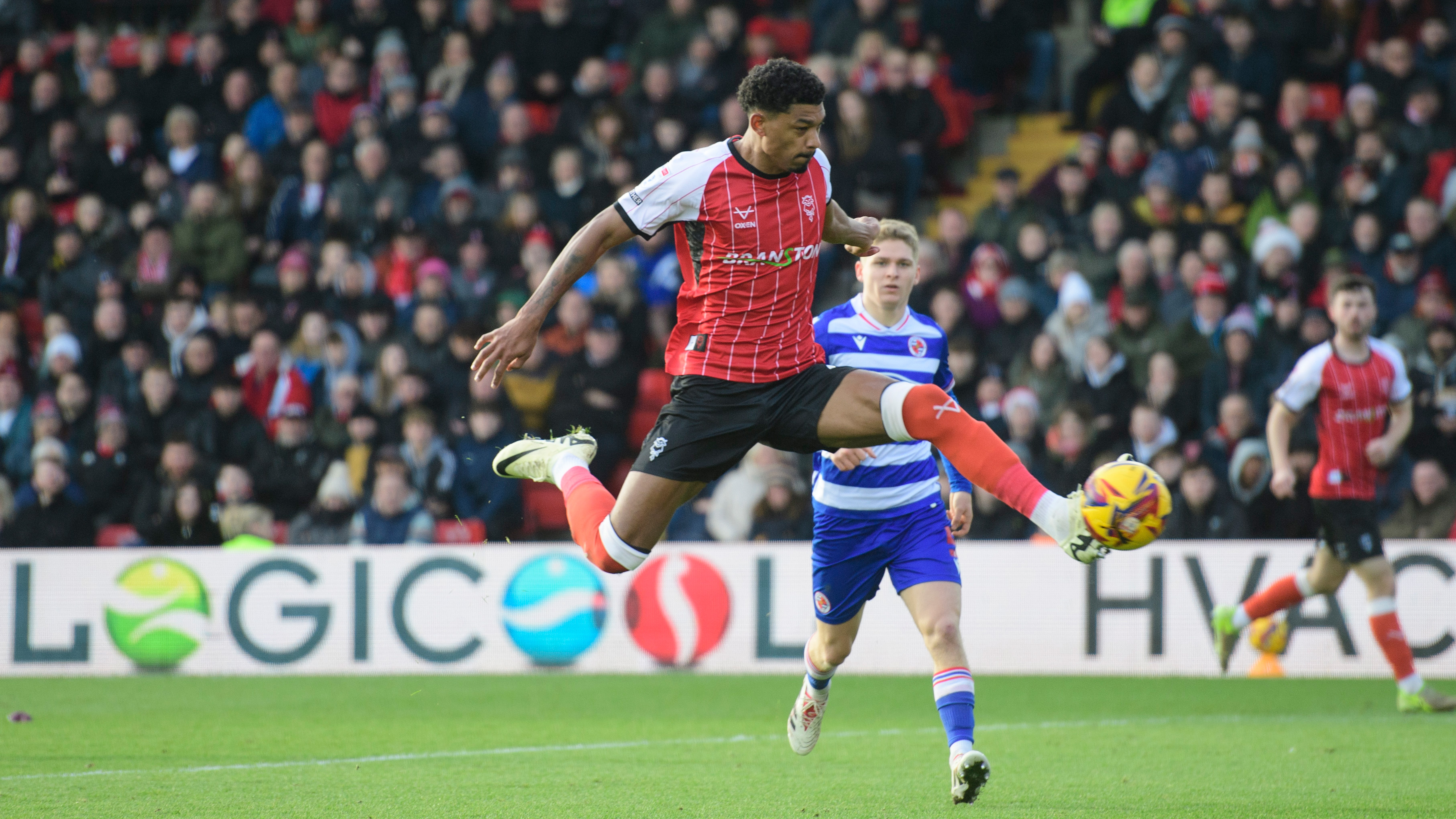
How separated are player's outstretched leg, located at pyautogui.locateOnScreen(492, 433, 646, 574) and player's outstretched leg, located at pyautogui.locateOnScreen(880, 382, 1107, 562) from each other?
118 cm

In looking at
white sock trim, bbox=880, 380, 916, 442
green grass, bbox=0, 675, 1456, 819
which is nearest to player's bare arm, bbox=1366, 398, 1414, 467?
green grass, bbox=0, 675, 1456, 819

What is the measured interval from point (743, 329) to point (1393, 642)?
5514mm

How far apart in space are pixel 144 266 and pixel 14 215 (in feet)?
5.75

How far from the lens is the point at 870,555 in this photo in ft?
22.2

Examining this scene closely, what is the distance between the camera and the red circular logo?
12.2 metres

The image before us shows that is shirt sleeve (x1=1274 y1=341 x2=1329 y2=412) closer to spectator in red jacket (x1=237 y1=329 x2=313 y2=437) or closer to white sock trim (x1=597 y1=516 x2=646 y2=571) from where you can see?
white sock trim (x1=597 y1=516 x2=646 y2=571)

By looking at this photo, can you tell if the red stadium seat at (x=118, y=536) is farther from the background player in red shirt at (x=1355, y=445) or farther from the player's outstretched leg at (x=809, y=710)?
the background player in red shirt at (x=1355, y=445)

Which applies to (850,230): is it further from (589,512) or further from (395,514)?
(395,514)

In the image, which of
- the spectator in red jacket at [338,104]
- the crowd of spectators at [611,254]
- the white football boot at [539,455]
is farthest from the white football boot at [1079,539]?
the spectator in red jacket at [338,104]

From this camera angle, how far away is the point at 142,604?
12609mm

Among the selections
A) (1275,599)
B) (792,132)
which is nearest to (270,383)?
(1275,599)

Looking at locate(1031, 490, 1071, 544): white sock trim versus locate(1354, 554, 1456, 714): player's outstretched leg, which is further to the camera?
locate(1354, 554, 1456, 714): player's outstretched leg

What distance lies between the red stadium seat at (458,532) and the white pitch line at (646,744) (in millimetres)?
4926

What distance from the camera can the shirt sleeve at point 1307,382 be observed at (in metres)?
9.46
